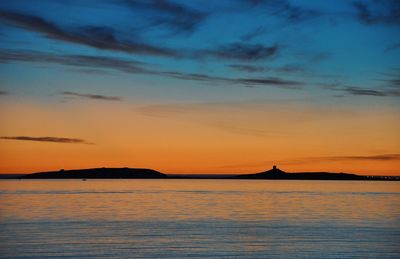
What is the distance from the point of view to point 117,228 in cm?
5122

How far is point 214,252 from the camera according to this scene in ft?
123

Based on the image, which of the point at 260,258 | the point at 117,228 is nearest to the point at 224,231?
the point at 117,228

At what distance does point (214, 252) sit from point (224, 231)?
11.9 meters

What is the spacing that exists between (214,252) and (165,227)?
15.0 meters

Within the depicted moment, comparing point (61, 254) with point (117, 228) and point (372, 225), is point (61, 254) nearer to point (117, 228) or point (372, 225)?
point (117, 228)

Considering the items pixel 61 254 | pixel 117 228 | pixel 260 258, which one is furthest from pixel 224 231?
pixel 61 254

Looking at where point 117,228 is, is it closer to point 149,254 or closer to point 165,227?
point 165,227

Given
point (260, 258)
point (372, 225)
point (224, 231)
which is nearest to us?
point (260, 258)

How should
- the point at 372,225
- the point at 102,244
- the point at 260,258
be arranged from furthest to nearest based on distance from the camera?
the point at 372,225 → the point at 102,244 → the point at 260,258

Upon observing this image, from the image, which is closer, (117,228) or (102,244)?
(102,244)

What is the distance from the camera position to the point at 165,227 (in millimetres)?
51875

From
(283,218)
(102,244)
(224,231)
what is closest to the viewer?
(102,244)

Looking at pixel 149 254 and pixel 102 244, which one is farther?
pixel 102 244

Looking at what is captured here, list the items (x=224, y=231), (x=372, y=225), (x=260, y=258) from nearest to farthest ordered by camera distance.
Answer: (x=260, y=258)
(x=224, y=231)
(x=372, y=225)
